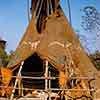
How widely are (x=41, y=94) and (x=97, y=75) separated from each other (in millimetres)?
3043

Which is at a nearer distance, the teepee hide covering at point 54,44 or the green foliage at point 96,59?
the teepee hide covering at point 54,44

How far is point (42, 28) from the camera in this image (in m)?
21.5

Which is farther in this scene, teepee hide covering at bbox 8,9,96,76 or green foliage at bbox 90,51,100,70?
green foliage at bbox 90,51,100,70

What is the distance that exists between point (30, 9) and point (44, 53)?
153 inches

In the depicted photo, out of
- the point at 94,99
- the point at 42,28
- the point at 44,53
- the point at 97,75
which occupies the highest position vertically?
the point at 42,28

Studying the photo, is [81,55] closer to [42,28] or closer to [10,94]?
[42,28]

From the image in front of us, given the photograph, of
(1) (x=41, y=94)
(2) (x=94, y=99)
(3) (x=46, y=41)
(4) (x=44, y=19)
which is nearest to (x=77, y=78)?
(2) (x=94, y=99)

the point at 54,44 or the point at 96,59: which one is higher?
the point at 96,59

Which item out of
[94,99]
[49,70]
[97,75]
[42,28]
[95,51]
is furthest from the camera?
[95,51]

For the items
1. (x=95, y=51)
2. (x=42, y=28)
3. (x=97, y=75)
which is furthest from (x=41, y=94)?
(x=95, y=51)

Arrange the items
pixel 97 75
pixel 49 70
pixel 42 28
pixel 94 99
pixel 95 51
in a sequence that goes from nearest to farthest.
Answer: pixel 94 99 < pixel 97 75 < pixel 49 70 < pixel 42 28 < pixel 95 51

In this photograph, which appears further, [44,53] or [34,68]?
[34,68]

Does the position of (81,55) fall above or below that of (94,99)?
above

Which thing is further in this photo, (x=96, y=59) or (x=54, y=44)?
(x=96, y=59)
